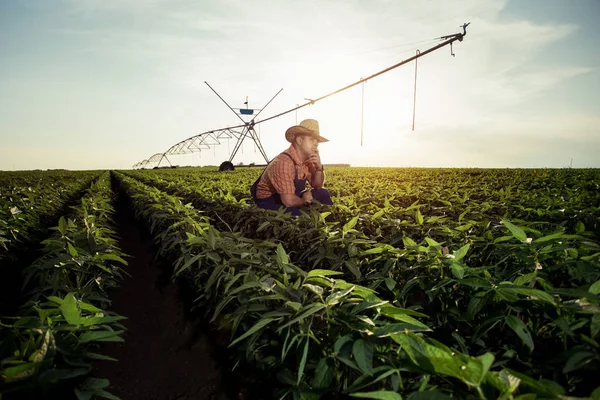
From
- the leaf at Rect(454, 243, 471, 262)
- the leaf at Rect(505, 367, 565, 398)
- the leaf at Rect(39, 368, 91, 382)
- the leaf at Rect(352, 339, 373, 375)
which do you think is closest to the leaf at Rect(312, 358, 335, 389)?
the leaf at Rect(352, 339, 373, 375)

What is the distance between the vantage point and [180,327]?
10.1ft

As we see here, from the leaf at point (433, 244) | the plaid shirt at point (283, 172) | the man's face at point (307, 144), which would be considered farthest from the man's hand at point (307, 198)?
the leaf at point (433, 244)

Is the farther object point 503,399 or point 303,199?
point 303,199

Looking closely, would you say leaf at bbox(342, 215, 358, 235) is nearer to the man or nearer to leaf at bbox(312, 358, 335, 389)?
leaf at bbox(312, 358, 335, 389)

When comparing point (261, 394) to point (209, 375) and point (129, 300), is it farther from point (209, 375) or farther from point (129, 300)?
point (129, 300)

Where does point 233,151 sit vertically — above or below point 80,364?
above

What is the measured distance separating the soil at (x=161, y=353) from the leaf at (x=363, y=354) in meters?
1.48

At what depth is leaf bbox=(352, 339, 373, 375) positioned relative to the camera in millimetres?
904

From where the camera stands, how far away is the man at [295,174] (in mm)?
4680

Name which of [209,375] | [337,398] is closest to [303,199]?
[209,375]

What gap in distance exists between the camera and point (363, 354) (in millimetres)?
942

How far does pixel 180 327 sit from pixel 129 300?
43.6 inches

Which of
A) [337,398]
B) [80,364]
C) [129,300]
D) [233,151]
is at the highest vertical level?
[233,151]

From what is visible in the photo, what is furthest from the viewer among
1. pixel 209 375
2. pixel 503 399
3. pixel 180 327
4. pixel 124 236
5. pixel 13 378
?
pixel 124 236
